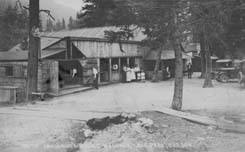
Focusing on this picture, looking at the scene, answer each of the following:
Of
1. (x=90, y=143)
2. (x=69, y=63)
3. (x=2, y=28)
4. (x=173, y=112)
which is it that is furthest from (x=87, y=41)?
(x=2, y=28)

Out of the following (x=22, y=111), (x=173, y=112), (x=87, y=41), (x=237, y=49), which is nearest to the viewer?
(x=173, y=112)

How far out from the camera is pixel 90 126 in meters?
11.3

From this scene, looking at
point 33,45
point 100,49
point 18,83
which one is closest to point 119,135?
point 33,45

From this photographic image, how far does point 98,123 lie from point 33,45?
9.63 m

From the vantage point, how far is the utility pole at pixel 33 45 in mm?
18828

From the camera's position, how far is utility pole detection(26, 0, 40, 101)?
18828mm

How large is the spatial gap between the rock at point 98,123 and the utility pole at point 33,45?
866 centimetres

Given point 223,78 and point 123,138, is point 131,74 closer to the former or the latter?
point 223,78

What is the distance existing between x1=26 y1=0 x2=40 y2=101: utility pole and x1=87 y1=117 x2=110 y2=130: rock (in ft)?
28.4

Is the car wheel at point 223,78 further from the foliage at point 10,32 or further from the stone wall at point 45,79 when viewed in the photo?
the foliage at point 10,32

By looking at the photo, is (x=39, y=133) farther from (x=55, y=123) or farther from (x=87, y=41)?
(x=87, y=41)

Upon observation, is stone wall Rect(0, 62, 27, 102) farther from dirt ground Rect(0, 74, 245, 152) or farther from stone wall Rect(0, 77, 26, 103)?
dirt ground Rect(0, 74, 245, 152)

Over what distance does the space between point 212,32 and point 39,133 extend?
9412mm

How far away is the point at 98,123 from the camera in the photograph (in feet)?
37.0
